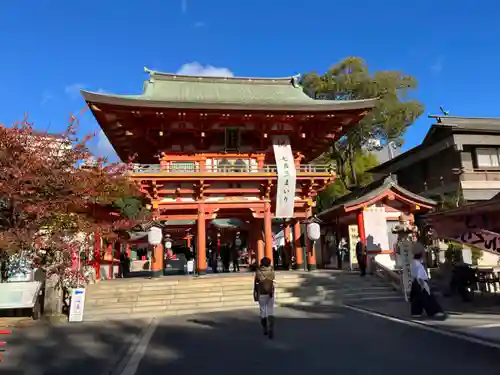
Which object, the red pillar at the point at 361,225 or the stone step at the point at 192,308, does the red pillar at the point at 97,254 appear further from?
the red pillar at the point at 361,225

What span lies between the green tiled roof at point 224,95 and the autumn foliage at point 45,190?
6.69 metres

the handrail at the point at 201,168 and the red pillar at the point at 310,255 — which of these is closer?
the handrail at the point at 201,168

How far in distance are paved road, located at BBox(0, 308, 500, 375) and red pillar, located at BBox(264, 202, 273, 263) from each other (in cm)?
937

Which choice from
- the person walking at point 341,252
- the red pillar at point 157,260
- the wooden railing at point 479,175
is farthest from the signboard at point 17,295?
the wooden railing at point 479,175

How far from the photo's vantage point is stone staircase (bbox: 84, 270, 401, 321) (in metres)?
13.7

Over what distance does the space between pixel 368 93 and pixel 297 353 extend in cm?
3040

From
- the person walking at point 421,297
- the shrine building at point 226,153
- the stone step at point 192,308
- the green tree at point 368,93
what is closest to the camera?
the person walking at point 421,297

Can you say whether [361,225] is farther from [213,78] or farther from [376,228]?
[213,78]

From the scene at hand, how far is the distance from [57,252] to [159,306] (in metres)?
3.97

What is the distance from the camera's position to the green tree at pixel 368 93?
3397 cm

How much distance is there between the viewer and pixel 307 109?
20.0 m

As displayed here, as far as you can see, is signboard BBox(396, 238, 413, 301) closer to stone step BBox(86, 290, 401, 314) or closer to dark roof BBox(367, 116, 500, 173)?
stone step BBox(86, 290, 401, 314)

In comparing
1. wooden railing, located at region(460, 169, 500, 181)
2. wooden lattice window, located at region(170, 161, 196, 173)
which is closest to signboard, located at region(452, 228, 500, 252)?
wooden lattice window, located at region(170, 161, 196, 173)

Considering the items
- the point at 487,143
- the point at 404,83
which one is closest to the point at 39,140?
the point at 487,143
